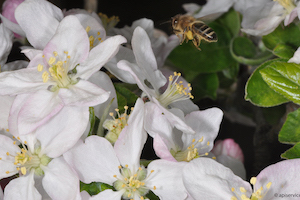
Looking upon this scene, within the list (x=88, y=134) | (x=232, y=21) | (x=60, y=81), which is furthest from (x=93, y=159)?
(x=232, y=21)

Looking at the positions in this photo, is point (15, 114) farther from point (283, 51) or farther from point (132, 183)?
point (283, 51)

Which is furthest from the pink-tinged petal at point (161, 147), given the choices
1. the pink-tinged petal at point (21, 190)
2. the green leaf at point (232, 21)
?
the green leaf at point (232, 21)

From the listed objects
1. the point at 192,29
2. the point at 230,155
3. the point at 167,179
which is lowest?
the point at 230,155

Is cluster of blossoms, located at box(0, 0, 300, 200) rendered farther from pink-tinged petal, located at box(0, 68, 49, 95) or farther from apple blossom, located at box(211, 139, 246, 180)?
apple blossom, located at box(211, 139, 246, 180)

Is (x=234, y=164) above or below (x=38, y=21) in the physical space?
below

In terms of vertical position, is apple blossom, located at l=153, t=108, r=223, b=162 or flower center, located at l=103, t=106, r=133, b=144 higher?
flower center, located at l=103, t=106, r=133, b=144

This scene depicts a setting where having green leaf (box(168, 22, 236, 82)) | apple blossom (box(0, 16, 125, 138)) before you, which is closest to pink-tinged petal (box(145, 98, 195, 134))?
apple blossom (box(0, 16, 125, 138))

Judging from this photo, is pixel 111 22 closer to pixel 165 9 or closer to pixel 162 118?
pixel 162 118
